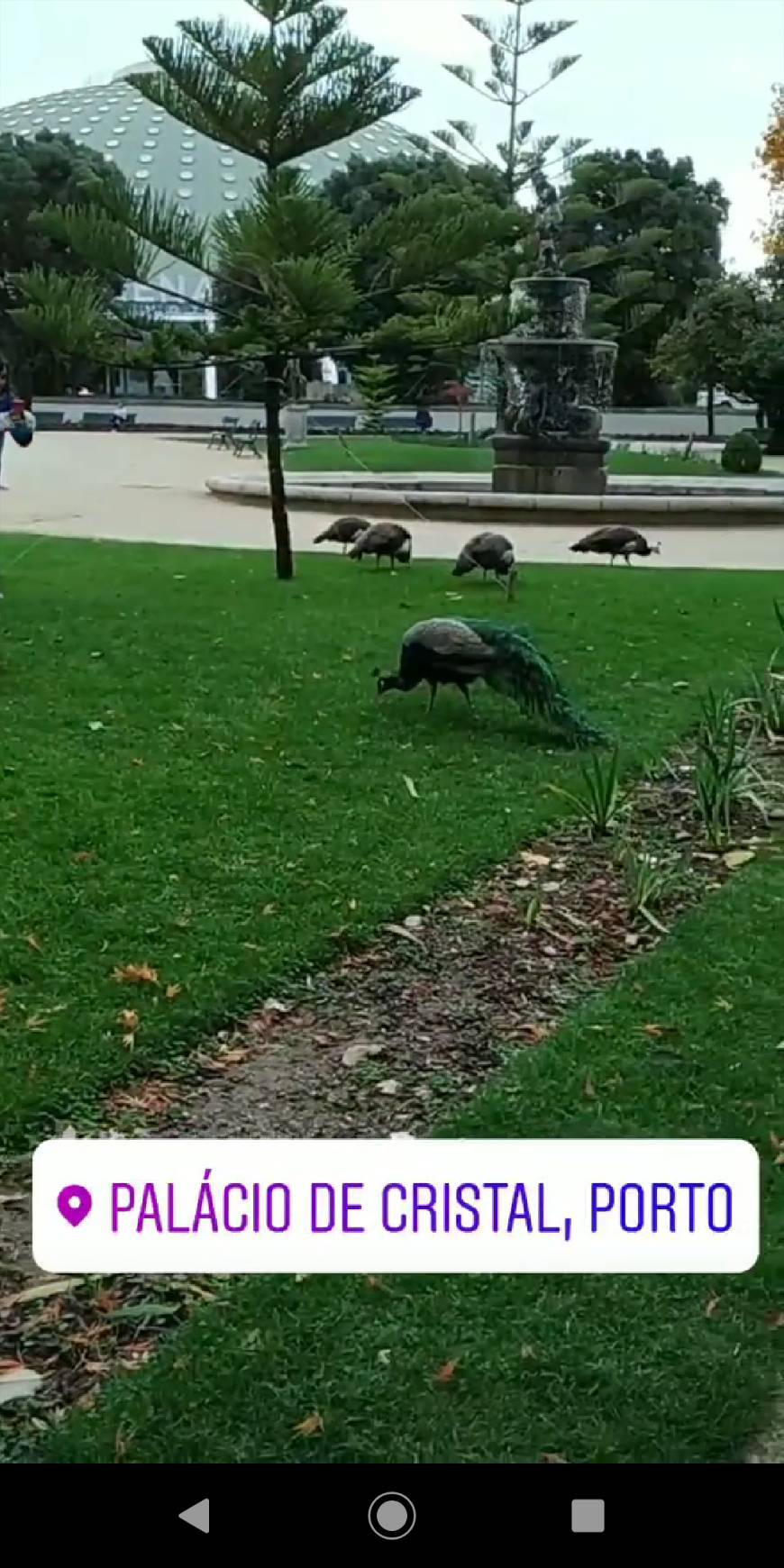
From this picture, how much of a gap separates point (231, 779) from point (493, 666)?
1.78ft

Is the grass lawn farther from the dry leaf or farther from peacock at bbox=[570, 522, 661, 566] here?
the dry leaf

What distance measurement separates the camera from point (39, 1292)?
42.1 inches

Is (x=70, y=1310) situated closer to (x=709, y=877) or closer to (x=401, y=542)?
(x=709, y=877)

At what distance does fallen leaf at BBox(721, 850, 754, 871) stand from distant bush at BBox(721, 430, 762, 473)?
477 inches

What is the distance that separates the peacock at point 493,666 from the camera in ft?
9.91

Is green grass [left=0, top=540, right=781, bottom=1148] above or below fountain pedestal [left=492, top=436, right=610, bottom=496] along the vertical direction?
below

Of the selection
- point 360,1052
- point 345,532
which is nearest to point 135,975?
point 360,1052

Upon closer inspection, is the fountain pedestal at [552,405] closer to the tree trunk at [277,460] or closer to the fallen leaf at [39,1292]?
the tree trunk at [277,460]

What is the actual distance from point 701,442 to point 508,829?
19.1m

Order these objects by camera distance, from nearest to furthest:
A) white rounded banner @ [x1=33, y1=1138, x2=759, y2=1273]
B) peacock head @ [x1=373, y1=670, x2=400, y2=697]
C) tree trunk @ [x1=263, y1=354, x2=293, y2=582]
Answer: white rounded banner @ [x1=33, y1=1138, x2=759, y2=1273] < peacock head @ [x1=373, y1=670, x2=400, y2=697] < tree trunk @ [x1=263, y1=354, x2=293, y2=582]

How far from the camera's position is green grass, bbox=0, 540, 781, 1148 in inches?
74.8

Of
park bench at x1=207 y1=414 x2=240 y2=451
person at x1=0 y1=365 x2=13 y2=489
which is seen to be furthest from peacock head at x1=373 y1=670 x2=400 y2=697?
park bench at x1=207 y1=414 x2=240 y2=451
